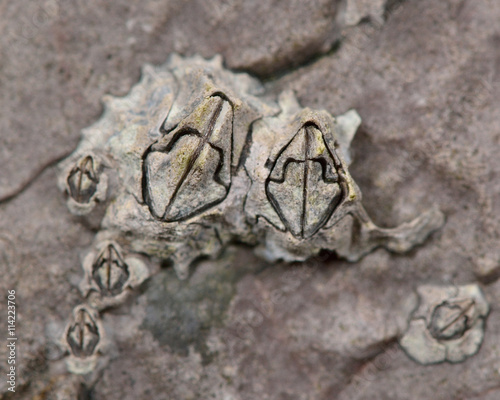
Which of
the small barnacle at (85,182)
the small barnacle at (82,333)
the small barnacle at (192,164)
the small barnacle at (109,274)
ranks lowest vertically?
the small barnacle at (82,333)

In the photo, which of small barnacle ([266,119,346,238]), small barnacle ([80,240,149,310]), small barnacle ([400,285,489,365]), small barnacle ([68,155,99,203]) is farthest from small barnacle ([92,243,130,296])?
small barnacle ([400,285,489,365])

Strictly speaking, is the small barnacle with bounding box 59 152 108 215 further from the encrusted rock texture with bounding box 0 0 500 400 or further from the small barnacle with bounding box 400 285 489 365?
the small barnacle with bounding box 400 285 489 365

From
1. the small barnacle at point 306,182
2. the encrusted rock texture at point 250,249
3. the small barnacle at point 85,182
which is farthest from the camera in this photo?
the encrusted rock texture at point 250,249

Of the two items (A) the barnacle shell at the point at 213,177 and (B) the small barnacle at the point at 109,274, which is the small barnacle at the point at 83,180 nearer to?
(A) the barnacle shell at the point at 213,177

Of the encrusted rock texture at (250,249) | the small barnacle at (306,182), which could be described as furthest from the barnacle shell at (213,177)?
the encrusted rock texture at (250,249)

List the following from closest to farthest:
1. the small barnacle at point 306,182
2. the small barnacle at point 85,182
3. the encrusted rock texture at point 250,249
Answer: the small barnacle at point 306,182 < the small barnacle at point 85,182 < the encrusted rock texture at point 250,249

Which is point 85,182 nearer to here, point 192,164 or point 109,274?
point 109,274

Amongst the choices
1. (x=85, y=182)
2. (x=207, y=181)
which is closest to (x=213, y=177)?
(x=207, y=181)

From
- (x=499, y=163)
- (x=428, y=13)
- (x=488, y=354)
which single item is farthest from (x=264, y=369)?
(x=428, y=13)
